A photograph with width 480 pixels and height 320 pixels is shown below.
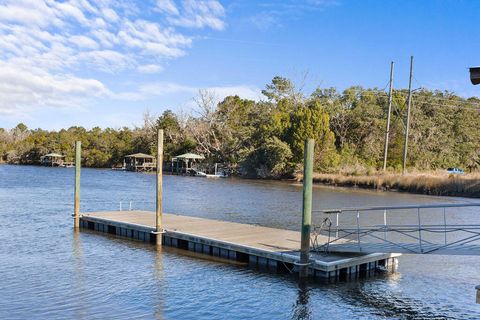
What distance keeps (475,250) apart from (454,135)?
183ft

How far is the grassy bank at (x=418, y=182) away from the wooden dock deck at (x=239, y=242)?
29122 millimetres

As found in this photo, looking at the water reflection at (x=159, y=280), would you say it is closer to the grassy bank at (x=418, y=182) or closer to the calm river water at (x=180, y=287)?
the calm river water at (x=180, y=287)

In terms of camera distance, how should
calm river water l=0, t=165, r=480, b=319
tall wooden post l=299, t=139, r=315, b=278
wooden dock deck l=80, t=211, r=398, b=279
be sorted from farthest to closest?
wooden dock deck l=80, t=211, r=398, b=279 → tall wooden post l=299, t=139, r=315, b=278 → calm river water l=0, t=165, r=480, b=319

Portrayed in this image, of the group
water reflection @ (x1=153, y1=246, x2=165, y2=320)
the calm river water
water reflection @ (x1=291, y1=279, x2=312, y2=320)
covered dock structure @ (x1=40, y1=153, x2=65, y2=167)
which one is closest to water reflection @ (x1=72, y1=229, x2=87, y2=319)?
the calm river water

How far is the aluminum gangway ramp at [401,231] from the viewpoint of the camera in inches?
471

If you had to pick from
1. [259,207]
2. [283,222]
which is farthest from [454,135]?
[283,222]

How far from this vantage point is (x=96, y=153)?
91688mm

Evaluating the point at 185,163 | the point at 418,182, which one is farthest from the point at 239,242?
Result: the point at 185,163

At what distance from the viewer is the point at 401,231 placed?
44.6 ft

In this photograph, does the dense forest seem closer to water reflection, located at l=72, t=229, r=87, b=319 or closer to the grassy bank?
the grassy bank

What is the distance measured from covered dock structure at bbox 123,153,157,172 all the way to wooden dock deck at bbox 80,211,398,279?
59502 millimetres

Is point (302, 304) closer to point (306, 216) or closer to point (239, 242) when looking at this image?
point (306, 216)

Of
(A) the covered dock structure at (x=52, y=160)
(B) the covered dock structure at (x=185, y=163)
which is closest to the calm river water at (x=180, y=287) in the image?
(B) the covered dock structure at (x=185, y=163)

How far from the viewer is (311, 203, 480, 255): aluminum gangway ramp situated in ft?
39.3
